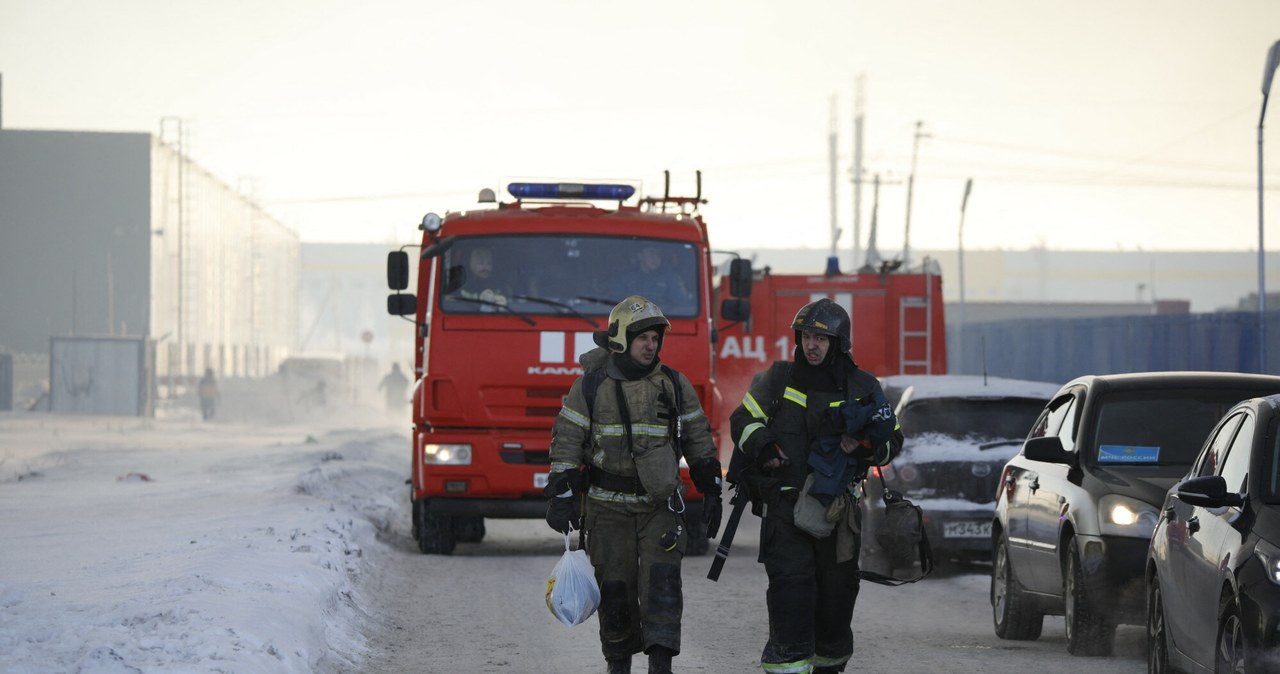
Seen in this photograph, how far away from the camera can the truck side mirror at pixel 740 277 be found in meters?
16.3

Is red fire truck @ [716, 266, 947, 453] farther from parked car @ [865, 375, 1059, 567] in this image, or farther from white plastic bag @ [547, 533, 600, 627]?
white plastic bag @ [547, 533, 600, 627]

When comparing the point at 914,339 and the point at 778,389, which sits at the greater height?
the point at 914,339

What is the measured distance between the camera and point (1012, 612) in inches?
444

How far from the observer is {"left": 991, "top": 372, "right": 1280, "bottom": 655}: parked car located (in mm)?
9938

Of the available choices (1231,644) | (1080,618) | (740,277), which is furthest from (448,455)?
(1231,644)

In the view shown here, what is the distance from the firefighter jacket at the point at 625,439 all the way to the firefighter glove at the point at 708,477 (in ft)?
0.29

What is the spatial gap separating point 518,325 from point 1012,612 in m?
5.85

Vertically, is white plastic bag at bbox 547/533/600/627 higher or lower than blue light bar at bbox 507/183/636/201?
lower

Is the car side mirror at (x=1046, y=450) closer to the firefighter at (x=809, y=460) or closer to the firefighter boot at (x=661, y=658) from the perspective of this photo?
the firefighter at (x=809, y=460)

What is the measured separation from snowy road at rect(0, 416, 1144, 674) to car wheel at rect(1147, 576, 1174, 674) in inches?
43.7

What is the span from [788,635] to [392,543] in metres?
10.3

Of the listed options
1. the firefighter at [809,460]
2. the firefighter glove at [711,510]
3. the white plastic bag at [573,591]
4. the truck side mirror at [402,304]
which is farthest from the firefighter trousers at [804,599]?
the truck side mirror at [402,304]

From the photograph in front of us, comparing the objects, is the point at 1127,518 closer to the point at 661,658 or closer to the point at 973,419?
the point at 661,658

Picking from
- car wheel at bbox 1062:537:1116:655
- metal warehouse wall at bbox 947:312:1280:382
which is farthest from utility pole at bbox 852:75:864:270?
car wheel at bbox 1062:537:1116:655
